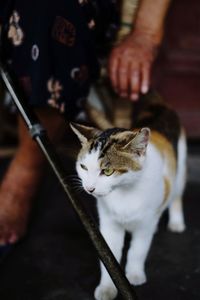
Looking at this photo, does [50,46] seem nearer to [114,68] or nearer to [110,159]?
[114,68]

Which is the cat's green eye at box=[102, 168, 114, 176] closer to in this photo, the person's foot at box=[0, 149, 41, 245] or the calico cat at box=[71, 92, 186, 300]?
the calico cat at box=[71, 92, 186, 300]

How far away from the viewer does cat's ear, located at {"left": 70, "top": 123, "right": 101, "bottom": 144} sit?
1.05 meters

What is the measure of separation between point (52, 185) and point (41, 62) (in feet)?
1.93

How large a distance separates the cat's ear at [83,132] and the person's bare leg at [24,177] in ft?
1.17

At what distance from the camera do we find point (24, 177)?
1.45 metres

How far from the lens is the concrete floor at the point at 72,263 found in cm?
117

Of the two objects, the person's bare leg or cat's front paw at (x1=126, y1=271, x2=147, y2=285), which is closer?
cat's front paw at (x1=126, y1=271, x2=147, y2=285)

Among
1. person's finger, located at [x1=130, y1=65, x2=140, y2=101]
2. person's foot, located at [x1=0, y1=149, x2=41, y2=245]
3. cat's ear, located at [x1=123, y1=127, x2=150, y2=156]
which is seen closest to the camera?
cat's ear, located at [x1=123, y1=127, x2=150, y2=156]

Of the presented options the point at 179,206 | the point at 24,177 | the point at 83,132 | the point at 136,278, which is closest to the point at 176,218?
the point at 179,206

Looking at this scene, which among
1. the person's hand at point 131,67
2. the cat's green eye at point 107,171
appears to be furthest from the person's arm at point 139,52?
the cat's green eye at point 107,171

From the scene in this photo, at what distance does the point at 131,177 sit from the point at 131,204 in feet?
0.26

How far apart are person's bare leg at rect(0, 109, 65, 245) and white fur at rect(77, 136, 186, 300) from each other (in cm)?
32

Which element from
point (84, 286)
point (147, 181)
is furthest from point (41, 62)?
point (84, 286)

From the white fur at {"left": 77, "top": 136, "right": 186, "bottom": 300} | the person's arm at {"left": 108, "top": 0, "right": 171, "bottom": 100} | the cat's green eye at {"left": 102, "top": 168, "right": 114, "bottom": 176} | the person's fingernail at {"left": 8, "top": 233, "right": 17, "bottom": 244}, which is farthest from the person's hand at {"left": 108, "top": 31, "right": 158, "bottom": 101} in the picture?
the person's fingernail at {"left": 8, "top": 233, "right": 17, "bottom": 244}
